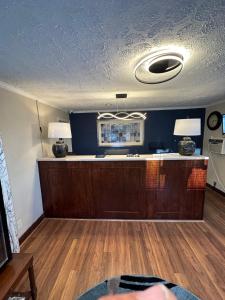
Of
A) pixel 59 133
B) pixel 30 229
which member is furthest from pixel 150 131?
pixel 30 229

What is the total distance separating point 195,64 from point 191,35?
0.58m

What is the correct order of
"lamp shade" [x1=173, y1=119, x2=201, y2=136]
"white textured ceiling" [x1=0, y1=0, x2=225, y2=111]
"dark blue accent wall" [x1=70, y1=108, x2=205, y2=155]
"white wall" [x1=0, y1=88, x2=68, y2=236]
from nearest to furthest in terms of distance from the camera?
"white textured ceiling" [x1=0, y1=0, x2=225, y2=111], "white wall" [x1=0, y1=88, x2=68, y2=236], "lamp shade" [x1=173, y1=119, x2=201, y2=136], "dark blue accent wall" [x1=70, y1=108, x2=205, y2=155]

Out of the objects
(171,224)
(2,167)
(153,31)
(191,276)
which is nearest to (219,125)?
(171,224)

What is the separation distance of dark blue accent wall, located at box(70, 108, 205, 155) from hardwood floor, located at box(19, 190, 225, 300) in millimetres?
2447

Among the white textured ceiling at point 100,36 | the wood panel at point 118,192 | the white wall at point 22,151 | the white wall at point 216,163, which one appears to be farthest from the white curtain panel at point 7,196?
the white wall at point 216,163

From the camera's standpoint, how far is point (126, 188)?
2746 mm

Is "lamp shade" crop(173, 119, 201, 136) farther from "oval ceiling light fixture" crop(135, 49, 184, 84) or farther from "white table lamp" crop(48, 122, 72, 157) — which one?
"white table lamp" crop(48, 122, 72, 157)

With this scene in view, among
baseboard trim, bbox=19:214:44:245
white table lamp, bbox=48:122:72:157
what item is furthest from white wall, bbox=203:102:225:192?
baseboard trim, bbox=19:214:44:245

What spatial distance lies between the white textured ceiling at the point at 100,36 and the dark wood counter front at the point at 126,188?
1.38 m

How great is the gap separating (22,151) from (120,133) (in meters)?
3.03

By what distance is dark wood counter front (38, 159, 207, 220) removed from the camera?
2650 millimetres

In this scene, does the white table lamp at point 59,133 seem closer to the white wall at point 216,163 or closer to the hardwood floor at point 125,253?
the hardwood floor at point 125,253

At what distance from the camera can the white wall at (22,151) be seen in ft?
6.91

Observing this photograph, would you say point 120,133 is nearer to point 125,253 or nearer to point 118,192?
point 118,192
